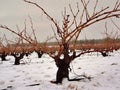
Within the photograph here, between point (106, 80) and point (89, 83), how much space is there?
1.72ft

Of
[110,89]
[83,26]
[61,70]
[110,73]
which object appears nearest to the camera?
[110,89]

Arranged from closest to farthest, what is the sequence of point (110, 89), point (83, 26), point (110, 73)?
point (110, 89) < point (83, 26) < point (110, 73)

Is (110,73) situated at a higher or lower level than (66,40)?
lower


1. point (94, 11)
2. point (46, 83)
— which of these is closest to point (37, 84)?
point (46, 83)

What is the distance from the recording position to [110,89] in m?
6.21

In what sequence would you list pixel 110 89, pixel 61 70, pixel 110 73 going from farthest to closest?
1. pixel 110 73
2. pixel 61 70
3. pixel 110 89

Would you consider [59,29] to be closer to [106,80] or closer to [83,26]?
[83,26]

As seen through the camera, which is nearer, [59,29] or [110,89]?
[110,89]

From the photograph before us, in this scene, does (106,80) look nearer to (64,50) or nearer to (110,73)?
(110,73)

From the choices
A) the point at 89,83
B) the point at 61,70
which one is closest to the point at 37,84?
the point at 61,70

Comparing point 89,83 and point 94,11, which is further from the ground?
point 94,11

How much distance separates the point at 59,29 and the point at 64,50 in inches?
24.7

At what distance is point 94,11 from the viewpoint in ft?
21.3

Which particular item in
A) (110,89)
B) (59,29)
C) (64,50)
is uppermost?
(59,29)
